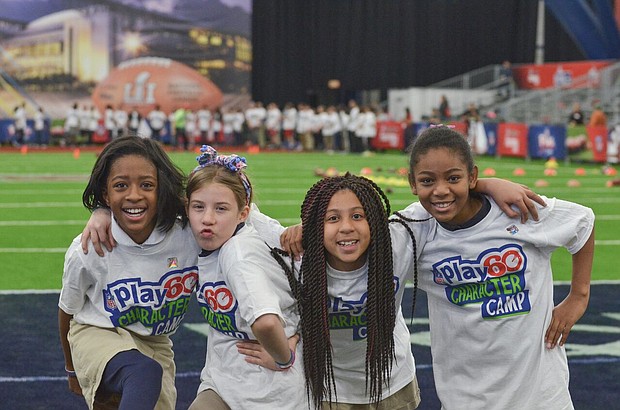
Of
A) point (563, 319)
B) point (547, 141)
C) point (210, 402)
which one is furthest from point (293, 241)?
point (547, 141)

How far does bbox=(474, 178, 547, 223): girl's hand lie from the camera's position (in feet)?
11.5

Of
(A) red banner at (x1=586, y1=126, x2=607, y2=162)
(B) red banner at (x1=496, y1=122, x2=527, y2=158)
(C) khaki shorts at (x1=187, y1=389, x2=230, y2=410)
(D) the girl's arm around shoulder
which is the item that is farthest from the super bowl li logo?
(B) red banner at (x1=496, y1=122, x2=527, y2=158)

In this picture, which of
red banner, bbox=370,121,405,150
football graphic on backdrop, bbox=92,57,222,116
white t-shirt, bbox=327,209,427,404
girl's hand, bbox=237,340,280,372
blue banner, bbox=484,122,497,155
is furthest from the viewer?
football graphic on backdrop, bbox=92,57,222,116

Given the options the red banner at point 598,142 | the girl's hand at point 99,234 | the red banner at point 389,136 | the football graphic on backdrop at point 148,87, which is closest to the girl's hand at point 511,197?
the girl's hand at point 99,234

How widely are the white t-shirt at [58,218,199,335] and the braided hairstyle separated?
458 mm

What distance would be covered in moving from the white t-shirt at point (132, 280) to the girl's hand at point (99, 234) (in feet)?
0.06

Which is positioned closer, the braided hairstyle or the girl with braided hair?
the girl with braided hair

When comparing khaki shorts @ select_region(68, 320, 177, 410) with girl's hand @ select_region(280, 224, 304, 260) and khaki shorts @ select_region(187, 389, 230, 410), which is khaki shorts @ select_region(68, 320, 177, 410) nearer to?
khaki shorts @ select_region(187, 389, 230, 410)

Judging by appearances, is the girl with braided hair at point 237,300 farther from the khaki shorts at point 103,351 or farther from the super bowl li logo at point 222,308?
the khaki shorts at point 103,351

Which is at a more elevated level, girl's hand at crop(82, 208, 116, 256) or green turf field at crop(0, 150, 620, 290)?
girl's hand at crop(82, 208, 116, 256)

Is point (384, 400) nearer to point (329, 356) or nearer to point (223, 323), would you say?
point (329, 356)

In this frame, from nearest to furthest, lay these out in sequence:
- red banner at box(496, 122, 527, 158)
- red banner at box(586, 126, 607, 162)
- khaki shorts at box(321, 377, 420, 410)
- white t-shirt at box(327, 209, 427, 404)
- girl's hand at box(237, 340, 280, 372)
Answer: girl's hand at box(237, 340, 280, 372)
white t-shirt at box(327, 209, 427, 404)
khaki shorts at box(321, 377, 420, 410)
red banner at box(586, 126, 607, 162)
red banner at box(496, 122, 527, 158)

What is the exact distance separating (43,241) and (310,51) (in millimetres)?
27500

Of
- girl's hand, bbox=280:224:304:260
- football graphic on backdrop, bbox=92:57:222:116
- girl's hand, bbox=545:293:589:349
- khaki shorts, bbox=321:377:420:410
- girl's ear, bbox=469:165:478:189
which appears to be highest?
football graphic on backdrop, bbox=92:57:222:116
